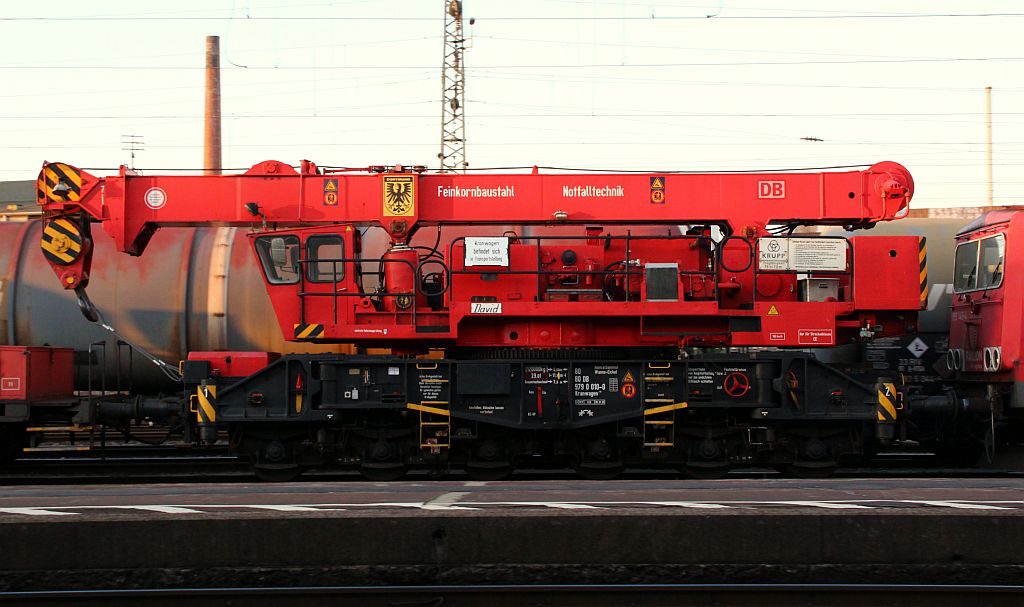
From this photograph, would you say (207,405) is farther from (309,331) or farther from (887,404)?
(887,404)

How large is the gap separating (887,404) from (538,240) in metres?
5.12

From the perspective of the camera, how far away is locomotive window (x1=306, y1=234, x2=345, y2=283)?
1145 cm

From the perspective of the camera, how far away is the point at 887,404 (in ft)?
36.3

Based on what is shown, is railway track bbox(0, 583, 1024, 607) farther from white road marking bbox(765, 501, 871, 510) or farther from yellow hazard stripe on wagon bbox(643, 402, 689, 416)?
yellow hazard stripe on wagon bbox(643, 402, 689, 416)

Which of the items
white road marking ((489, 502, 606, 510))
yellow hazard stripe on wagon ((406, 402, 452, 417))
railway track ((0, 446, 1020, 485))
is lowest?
railway track ((0, 446, 1020, 485))

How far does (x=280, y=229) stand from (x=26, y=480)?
5.07 meters

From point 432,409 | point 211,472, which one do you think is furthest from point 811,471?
point 211,472

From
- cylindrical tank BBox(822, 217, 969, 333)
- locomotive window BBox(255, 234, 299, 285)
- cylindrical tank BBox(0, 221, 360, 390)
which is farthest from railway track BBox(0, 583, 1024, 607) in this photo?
cylindrical tank BBox(822, 217, 969, 333)

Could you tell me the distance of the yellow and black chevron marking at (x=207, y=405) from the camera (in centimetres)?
1109

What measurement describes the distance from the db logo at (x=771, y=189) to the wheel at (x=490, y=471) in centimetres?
510

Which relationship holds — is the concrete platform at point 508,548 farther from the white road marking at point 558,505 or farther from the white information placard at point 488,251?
the white information placard at point 488,251

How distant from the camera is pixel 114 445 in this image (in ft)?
50.8

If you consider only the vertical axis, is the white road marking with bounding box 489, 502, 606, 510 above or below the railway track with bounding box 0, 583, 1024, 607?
above

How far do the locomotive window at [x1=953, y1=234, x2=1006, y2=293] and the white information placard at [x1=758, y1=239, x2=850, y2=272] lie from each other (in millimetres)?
2602
